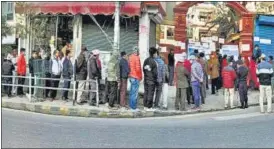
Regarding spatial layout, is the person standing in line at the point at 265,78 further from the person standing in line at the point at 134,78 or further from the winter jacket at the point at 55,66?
the winter jacket at the point at 55,66

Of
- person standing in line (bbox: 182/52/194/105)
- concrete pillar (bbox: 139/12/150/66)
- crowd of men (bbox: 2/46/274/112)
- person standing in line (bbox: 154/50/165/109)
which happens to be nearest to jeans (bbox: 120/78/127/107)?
crowd of men (bbox: 2/46/274/112)

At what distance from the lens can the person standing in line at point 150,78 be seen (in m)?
15.2

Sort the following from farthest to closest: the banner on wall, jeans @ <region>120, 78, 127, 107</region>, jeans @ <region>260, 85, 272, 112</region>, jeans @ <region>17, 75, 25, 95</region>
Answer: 1. the banner on wall
2. jeans @ <region>17, 75, 25, 95</region>
3. jeans @ <region>260, 85, 272, 112</region>
4. jeans @ <region>120, 78, 127, 107</region>

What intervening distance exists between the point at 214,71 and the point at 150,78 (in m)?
5.45

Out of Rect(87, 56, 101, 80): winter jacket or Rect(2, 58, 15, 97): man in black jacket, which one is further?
Rect(2, 58, 15, 97): man in black jacket

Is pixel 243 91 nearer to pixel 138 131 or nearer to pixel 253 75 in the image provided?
pixel 253 75

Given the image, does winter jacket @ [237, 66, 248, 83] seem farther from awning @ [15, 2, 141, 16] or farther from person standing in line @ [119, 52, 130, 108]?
awning @ [15, 2, 141, 16]

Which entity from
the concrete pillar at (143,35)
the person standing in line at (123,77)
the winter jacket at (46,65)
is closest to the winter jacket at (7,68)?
the winter jacket at (46,65)

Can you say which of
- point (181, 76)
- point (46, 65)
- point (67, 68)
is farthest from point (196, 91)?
point (46, 65)

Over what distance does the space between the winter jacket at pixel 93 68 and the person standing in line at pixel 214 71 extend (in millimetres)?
6055

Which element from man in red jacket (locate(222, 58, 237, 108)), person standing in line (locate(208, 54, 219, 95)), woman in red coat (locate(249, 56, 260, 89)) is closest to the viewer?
man in red jacket (locate(222, 58, 237, 108))

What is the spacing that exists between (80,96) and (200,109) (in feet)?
13.4

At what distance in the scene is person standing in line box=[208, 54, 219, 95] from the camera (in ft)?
64.9

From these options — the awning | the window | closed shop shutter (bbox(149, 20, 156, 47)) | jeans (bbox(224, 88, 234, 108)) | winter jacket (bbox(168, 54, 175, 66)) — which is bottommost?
jeans (bbox(224, 88, 234, 108))
